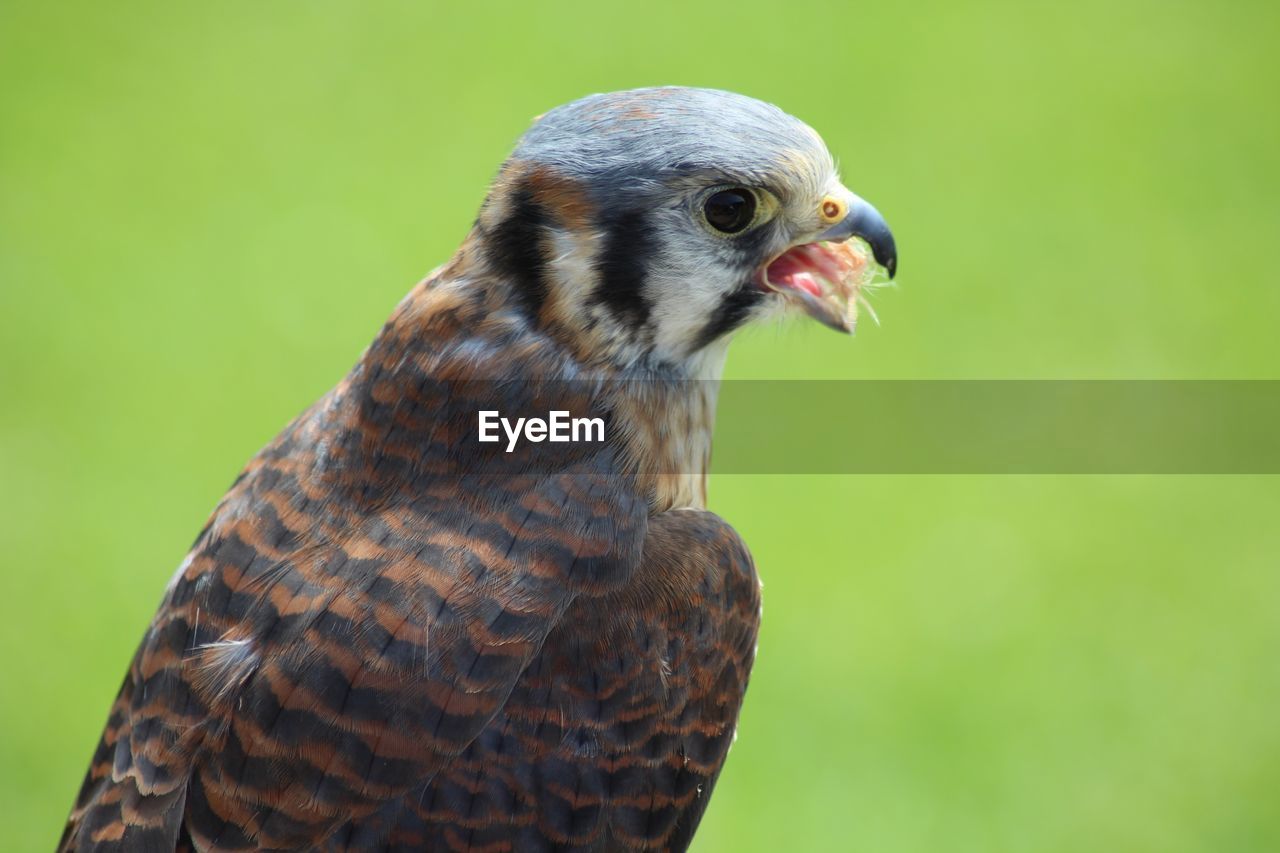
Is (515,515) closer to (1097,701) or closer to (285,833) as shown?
(285,833)

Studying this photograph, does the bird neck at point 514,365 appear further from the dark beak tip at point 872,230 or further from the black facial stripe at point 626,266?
the dark beak tip at point 872,230

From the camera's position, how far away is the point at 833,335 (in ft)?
18.6

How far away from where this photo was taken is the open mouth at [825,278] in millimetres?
2395

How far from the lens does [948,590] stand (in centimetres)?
488

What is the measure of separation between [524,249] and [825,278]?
51 cm

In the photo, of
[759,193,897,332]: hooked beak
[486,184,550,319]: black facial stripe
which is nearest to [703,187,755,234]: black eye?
[759,193,897,332]: hooked beak

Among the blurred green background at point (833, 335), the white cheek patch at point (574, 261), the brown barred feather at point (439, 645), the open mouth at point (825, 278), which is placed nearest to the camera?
the brown barred feather at point (439, 645)

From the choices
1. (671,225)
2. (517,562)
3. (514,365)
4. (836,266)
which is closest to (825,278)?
(836,266)

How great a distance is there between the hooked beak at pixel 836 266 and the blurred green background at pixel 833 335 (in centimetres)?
166

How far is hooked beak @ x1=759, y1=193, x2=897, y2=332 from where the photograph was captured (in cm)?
236

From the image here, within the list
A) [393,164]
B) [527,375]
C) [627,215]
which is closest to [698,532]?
[527,375]

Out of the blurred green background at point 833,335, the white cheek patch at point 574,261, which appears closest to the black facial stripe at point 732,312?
the white cheek patch at point 574,261

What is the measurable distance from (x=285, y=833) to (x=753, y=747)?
2.50m

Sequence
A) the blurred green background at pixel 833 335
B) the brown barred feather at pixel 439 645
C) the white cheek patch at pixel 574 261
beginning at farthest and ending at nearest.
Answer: the blurred green background at pixel 833 335
the white cheek patch at pixel 574 261
the brown barred feather at pixel 439 645
